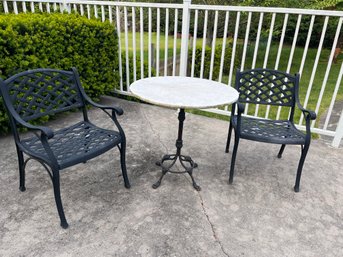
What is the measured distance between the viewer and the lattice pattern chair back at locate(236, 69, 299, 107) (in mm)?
2512

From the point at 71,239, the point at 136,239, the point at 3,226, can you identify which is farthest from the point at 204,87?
the point at 3,226

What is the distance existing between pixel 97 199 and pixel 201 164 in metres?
1.03

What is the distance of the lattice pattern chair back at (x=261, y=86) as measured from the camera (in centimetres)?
251

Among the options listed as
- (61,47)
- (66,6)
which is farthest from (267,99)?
(66,6)

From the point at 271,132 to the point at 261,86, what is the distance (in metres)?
0.55

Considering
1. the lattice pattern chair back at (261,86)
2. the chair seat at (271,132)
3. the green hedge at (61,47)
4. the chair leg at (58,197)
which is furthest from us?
the green hedge at (61,47)

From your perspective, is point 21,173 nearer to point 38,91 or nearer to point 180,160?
point 38,91

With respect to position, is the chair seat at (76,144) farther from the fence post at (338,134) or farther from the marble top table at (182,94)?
the fence post at (338,134)

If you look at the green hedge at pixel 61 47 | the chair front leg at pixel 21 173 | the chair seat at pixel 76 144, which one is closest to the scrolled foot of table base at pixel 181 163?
the chair seat at pixel 76 144

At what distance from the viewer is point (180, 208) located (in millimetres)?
1982

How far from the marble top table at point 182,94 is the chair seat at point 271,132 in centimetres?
34

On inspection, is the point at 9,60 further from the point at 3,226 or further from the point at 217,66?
the point at 217,66

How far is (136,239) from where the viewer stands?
66.6 inches

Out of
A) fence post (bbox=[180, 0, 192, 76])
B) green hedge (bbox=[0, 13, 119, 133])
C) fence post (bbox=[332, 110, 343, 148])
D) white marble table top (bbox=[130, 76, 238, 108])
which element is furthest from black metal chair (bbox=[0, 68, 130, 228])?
fence post (bbox=[332, 110, 343, 148])
